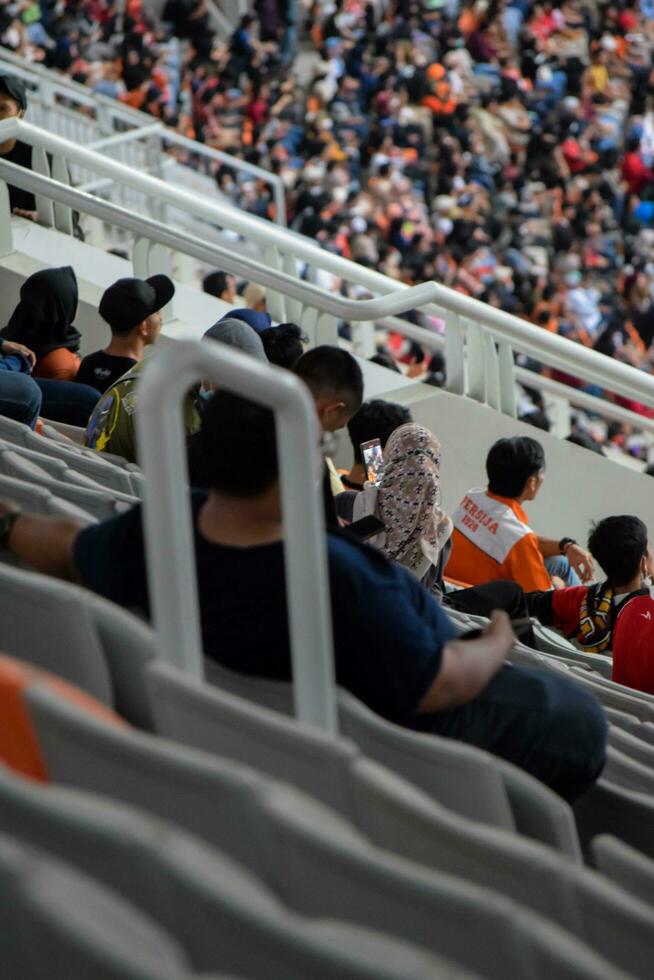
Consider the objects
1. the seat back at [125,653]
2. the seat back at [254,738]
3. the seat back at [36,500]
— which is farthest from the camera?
the seat back at [36,500]

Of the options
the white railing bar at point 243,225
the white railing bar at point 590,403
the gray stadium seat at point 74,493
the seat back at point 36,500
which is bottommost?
the white railing bar at point 590,403

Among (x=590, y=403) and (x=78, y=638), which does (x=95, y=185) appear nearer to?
(x=590, y=403)

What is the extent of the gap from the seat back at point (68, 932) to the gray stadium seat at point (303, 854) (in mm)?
249

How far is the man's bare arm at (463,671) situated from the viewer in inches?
85.6

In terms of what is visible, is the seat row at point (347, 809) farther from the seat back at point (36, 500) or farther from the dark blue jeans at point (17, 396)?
the dark blue jeans at point (17, 396)

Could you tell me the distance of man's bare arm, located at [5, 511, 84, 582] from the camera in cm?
229

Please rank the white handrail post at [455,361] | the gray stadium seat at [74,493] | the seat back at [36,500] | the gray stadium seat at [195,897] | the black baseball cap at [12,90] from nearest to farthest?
the gray stadium seat at [195,897], the seat back at [36,500], the gray stadium seat at [74,493], the black baseball cap at [12,90], the white handrail post at [455,361]

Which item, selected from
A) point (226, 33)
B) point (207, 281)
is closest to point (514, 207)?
point (226, 33)

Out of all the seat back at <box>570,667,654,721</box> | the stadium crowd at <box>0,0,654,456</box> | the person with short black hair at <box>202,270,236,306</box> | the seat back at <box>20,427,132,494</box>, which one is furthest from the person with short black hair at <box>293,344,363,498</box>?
the stadium crowd at <box>0,0,654,456</box>

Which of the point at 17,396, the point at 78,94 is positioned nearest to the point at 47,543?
the point at 17,396

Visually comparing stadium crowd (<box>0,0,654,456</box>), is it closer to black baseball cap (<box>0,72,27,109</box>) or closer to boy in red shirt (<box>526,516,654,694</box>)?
black baseball cap (<box>0,72,27,109</box>)

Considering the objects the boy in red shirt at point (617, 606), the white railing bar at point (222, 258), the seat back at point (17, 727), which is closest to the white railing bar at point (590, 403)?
the white railing bar at point (222, 258)

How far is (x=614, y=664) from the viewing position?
4012mm

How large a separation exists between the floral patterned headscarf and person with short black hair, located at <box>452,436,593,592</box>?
0.90m
